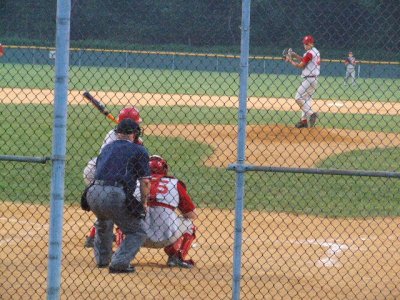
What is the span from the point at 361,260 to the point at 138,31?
59.6ft

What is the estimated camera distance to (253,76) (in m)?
34.3

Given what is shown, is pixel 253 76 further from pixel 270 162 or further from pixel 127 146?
pixel 127 146

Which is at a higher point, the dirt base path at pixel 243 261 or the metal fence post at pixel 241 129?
the metal fence post at pixel 241 129

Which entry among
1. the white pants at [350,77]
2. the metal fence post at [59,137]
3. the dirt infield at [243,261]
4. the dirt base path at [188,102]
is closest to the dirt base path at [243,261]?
the dirt infield at [243,261]

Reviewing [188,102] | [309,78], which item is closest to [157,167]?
[309,78]

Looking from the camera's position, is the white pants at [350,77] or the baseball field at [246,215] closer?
the baseball field at [246,215]

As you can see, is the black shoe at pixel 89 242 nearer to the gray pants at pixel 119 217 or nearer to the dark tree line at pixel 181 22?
the gray pants at pixel 119 217

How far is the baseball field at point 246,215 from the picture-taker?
8758mm

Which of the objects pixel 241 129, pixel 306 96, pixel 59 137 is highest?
pixel 306 96

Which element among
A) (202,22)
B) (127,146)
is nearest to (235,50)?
(202,22)

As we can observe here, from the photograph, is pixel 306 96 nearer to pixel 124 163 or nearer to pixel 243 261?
pixel 243 261

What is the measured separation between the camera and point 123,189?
8750mm

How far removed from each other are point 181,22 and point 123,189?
18737 millimetres

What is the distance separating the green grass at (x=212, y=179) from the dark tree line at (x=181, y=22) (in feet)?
16.2
